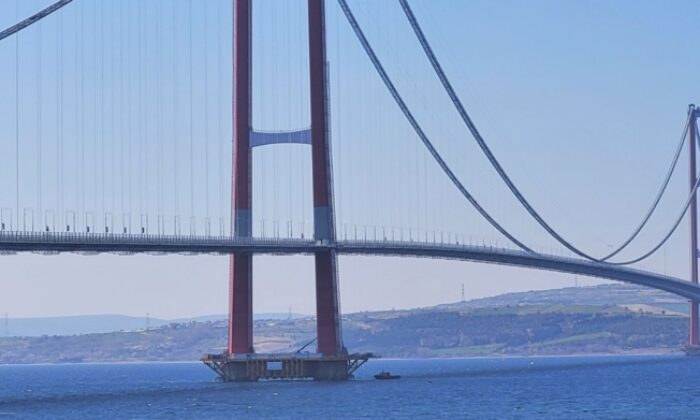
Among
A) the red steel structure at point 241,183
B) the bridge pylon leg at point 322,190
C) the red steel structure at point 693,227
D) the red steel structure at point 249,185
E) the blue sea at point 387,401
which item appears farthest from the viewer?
the red steel structure at point 693,227

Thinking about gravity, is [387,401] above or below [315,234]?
below

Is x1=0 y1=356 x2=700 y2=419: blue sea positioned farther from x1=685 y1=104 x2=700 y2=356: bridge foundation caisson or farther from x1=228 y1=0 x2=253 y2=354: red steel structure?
x1=685 y1=104 x2=700 y2=356: bridge foundation caisson

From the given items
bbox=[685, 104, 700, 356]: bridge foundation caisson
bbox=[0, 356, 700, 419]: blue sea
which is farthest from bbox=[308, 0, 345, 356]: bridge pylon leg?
bbox=[685, 104, 700, 356]: bridge foundation caisson

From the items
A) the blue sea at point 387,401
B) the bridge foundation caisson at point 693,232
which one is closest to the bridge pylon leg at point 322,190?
the blue sea at point 387,401

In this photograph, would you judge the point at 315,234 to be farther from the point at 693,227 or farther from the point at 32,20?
the point at 693,227

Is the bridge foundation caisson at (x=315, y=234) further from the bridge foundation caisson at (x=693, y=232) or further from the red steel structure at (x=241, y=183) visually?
the bridge foundation caisson at (x=693, y=232)

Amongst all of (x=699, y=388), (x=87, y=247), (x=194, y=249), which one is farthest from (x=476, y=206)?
(x=87, y=247)

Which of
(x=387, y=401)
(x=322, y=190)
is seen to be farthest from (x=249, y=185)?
(x=387, y=401)
